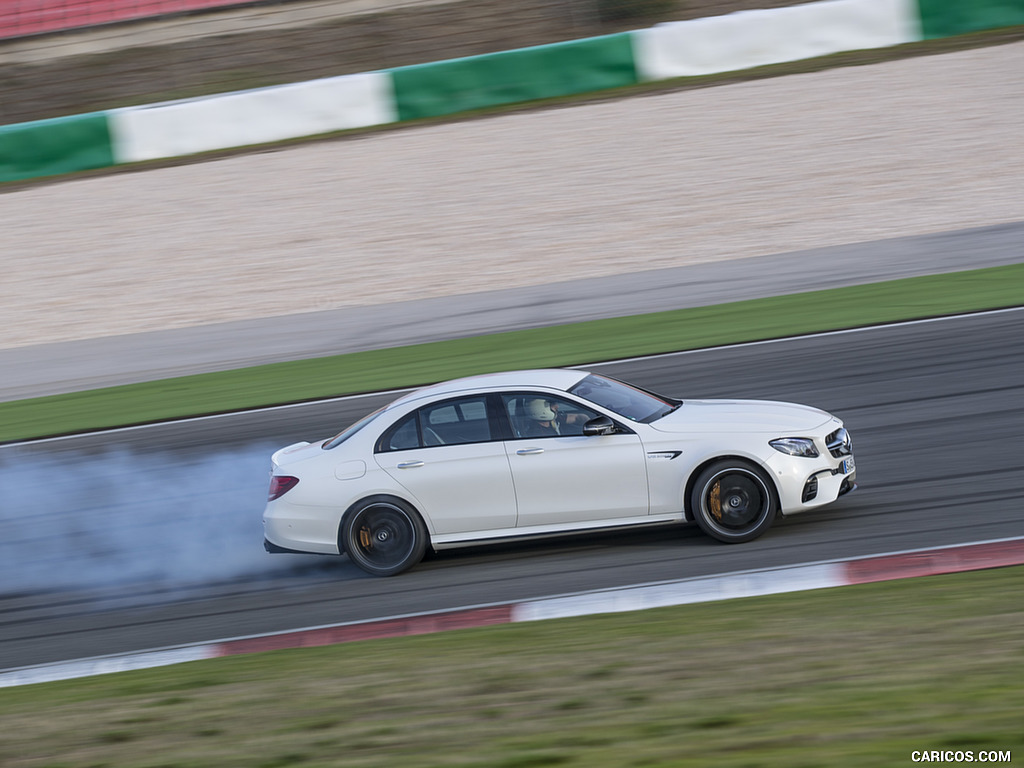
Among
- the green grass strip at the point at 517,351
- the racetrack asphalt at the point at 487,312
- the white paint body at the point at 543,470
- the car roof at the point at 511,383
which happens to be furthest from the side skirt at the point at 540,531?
the racetrack asphalt at the point at 487,312

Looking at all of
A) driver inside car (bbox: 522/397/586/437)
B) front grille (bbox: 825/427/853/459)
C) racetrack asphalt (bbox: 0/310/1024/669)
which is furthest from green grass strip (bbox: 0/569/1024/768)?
driver inside car (bbox: 522/397/586/437)

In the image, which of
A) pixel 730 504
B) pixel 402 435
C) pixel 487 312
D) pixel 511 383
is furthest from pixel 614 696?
pixel 487 312

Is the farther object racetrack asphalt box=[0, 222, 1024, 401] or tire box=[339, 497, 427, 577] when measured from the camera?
racetrack asphalt box=[0, 222, 1024, 401]

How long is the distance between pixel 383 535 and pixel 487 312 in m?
7.32

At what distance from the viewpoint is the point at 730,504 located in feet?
26.4

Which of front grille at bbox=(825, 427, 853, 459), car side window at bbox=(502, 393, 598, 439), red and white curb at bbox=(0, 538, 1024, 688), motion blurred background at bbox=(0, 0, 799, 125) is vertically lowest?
red and white curb at bbox=(0, 538, 1024, 688)

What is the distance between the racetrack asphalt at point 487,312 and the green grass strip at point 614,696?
8429mm

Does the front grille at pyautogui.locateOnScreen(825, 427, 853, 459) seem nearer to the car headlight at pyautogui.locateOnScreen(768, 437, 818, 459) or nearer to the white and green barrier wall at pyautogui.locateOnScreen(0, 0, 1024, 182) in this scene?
the car headlight at pyautogui.locateOnScreen(768, 437, 818, 459)

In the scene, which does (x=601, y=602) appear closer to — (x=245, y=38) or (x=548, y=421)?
(x=548, y=421)

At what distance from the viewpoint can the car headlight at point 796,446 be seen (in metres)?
7.97

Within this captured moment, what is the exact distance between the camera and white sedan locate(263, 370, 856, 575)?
8.03m

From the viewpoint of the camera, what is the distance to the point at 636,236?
1795 centimetres

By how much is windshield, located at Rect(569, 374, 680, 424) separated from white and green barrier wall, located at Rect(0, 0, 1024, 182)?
672 inches

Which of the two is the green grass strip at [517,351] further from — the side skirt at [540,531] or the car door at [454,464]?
the side skirt at [540,531]
